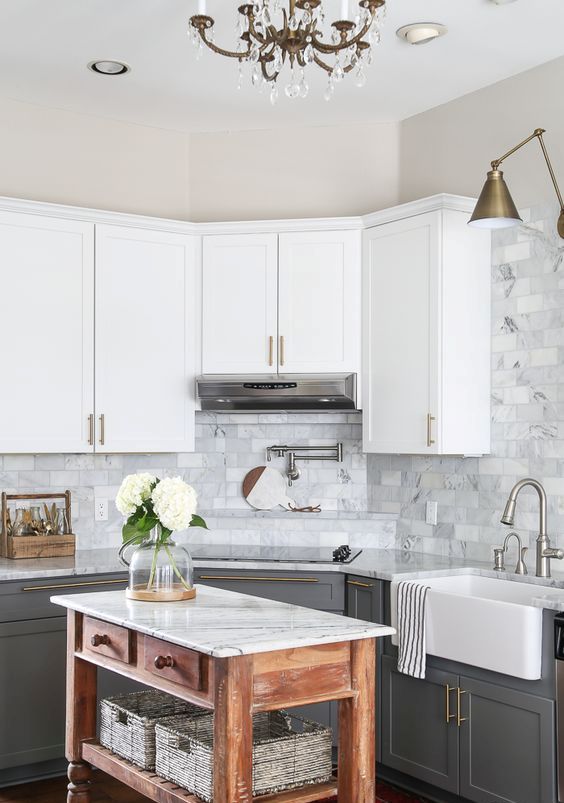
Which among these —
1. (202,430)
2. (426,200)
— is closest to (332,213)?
(426,200)

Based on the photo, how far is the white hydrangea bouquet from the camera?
2.93 meters

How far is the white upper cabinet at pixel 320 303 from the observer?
4535 mm

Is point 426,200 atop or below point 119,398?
atop

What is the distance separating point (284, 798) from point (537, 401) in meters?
2.16

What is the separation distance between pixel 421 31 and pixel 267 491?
2.40 meters

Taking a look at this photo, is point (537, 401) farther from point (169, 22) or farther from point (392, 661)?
point (169, 22)

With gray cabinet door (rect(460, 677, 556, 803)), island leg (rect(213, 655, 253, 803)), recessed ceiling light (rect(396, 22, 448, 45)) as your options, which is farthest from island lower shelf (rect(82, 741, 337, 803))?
recessed ceiling light (rect(396, 22, 448, 45))

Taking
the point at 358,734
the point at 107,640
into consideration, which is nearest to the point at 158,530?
the point at 107,640

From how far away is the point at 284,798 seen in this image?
2.52 metres

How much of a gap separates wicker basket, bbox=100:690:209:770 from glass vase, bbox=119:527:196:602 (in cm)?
36

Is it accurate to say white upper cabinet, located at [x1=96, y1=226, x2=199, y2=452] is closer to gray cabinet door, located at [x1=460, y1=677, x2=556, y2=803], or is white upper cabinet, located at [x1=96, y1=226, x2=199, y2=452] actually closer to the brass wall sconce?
the brass wall sconce

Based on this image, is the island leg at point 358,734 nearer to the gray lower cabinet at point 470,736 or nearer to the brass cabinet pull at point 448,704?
the gray lower cabinet at point 470,736

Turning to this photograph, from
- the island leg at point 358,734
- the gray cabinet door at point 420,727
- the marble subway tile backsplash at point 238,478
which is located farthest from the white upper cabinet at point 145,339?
the island leg at point 358,734

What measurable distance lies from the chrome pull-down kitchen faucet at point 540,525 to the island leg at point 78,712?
5.64 feet
